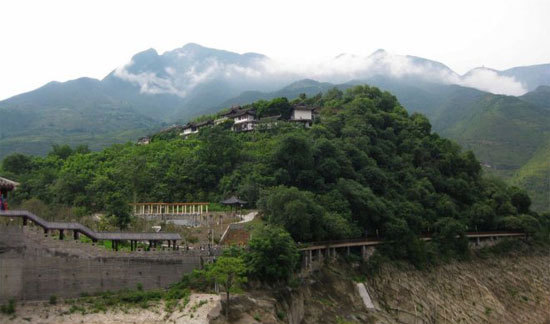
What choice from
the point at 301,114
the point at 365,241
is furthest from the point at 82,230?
the point at 301,114

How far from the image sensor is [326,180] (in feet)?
191

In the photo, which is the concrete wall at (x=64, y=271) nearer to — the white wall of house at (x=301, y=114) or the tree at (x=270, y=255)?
the tree at (x=270, y=255)

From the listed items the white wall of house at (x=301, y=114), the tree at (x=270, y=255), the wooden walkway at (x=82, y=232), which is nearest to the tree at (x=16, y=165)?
the white wall of house at (x=301, y=114)

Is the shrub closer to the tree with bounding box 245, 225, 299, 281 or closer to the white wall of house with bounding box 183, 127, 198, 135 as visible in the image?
the tree with bounding box 245, 225, 299, 281

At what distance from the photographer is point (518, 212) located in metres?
73.2

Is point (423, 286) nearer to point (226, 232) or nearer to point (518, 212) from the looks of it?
point (226, 232)

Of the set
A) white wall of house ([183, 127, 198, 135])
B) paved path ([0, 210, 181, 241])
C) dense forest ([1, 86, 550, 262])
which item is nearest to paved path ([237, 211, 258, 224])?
dense forest ([1, 86, 550, 262])

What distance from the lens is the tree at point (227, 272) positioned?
3319 cm

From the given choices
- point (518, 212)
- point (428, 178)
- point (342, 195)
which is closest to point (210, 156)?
point (342, 195)

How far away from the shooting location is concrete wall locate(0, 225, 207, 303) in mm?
30844

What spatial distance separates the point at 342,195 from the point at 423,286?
12577mm

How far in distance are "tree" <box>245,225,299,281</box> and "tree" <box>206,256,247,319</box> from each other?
1903 mm

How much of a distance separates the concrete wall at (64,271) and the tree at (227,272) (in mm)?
4004

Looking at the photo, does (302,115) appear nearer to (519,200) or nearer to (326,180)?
(326,180)
